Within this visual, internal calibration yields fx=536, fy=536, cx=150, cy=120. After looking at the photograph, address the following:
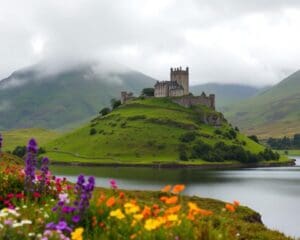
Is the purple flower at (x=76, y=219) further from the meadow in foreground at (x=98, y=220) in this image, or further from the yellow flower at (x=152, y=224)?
the yellow flower at (x=152, y=224)

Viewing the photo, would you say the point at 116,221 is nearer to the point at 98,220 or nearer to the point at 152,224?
the point at 98,220

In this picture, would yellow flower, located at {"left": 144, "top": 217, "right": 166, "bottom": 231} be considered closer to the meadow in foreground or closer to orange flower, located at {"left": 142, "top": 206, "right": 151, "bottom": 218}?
the meadow in foreground

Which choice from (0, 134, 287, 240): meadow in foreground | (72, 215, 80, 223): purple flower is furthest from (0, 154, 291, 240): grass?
(72, 215, 80, 223): purple flower

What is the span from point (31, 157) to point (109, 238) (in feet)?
9.93

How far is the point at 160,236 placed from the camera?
1055 cm

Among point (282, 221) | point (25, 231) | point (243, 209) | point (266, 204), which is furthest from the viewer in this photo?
point (266, 204)

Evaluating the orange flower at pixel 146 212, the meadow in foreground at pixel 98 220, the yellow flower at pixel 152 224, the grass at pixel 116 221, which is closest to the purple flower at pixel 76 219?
the meadow in foreground at pixel 98 220

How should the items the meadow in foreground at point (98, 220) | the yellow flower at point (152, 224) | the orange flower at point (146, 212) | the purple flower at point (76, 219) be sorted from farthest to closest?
the purple flower at point (76, 219)
the orange flower at point (146, 212)
the meadow in foreground at point (98, 220)
the yellow flower at point (152, 224)

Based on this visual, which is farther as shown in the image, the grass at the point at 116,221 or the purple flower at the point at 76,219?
the purple flower at the point at 76,219

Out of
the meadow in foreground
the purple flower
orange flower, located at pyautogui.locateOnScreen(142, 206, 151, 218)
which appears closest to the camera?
the meadow in foreground

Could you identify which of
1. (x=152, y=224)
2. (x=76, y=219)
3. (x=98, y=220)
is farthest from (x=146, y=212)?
(x=98, y=220)

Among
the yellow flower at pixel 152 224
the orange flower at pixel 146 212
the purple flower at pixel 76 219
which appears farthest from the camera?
the purple flower at pixel 76 219

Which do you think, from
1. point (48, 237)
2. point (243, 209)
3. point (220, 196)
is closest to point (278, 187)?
point (220, 196)

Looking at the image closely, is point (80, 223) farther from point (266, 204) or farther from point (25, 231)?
point (266, 204)
